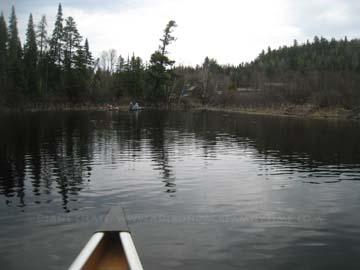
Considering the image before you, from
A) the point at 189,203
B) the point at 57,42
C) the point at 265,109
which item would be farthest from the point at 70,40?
the point at 189,203

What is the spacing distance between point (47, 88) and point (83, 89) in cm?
780

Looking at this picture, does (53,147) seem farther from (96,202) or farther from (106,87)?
(106,87)

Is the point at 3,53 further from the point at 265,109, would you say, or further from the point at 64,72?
the point at 265,109

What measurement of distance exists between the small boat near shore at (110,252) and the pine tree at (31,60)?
74.8 m

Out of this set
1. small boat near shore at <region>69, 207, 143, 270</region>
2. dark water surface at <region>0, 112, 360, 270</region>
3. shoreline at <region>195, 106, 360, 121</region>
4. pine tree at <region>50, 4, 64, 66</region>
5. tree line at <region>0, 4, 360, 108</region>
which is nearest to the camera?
small boat near shore at <region>69, 207, 143, 270</region>

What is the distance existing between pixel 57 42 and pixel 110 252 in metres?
86.6

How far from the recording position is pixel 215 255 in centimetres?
926

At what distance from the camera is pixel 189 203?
13.5 m

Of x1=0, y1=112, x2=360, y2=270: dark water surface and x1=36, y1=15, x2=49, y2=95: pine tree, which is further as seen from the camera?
x1=36, y1=15, x2=49, y2=95: pine tree

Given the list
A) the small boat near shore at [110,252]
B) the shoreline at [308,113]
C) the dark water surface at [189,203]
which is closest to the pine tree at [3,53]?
the shoreline at [308,113]

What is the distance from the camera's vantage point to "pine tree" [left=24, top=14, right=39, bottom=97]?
7719 cm

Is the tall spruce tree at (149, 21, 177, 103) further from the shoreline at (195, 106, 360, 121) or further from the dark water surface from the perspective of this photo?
the dark water surface

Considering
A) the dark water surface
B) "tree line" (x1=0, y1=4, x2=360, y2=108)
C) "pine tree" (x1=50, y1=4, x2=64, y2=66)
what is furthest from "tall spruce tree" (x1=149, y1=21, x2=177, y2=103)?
the dark water surface

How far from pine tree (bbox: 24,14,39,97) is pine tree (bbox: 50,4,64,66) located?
12.6 feet
